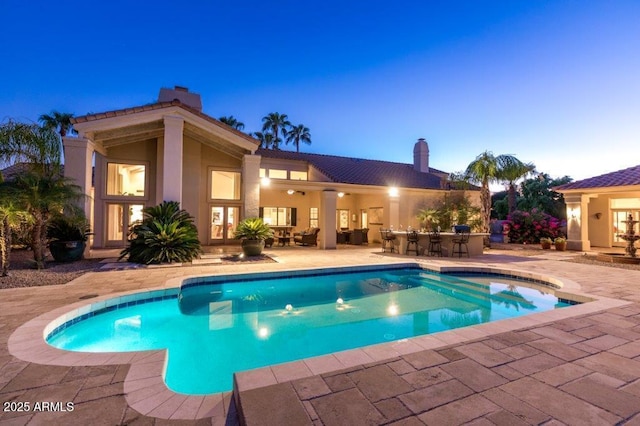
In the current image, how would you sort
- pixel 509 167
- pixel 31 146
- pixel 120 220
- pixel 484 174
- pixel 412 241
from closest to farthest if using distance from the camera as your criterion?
pixel 31 146
pixel 412 241
pixel 120 220
pixel 509 167
pixel 484 174

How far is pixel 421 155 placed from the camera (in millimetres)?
21234

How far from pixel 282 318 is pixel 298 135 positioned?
33039mm

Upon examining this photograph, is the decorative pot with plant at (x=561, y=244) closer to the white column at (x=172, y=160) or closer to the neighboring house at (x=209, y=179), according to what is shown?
the neighboring house at (x=209, y=179)

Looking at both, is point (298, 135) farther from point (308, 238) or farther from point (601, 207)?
point (601, 207)

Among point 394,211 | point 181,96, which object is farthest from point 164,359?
point 181,96

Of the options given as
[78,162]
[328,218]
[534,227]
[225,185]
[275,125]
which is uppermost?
[275,125]

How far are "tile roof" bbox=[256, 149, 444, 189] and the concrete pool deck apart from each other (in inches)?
471

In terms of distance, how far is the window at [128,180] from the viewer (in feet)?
45.2

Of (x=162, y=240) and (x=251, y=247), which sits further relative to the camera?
(x=251, y=247)

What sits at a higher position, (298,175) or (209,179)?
(298,175)

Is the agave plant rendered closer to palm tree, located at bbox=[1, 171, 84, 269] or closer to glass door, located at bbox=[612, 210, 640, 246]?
palm tree, located at bbox=[1, 171, 84, 269]

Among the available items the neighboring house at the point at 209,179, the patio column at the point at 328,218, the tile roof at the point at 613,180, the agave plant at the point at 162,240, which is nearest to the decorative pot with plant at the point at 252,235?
the neighboring house at the point at 209,179

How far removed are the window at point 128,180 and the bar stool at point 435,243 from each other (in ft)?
43.7

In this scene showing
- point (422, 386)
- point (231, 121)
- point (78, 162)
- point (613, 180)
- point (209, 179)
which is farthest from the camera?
point (231, 121)
